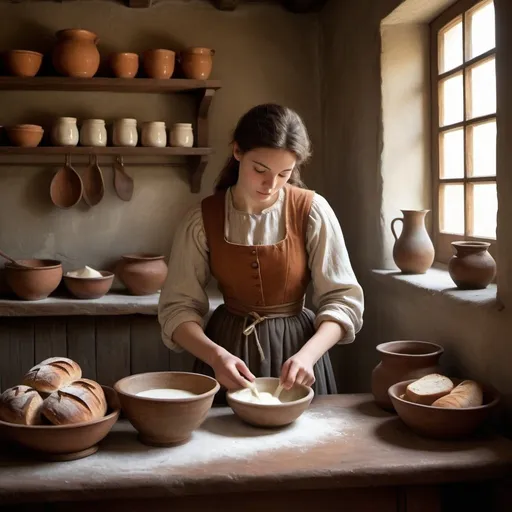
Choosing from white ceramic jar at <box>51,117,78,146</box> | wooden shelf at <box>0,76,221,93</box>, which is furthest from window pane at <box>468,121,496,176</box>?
white ceramic jar at <box>51,117,78,146</box>

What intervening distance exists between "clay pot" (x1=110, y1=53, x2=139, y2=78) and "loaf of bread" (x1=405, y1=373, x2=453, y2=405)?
2.12 metres

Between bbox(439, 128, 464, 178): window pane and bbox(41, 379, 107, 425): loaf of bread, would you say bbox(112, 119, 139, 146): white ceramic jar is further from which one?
bbox(41, 379, 107, 425): loaf of bread

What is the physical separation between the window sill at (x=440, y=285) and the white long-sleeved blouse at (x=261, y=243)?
264mm

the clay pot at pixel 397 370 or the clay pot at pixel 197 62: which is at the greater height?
the clay pot at pixel 197 62

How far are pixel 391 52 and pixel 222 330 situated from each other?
123 centimetres

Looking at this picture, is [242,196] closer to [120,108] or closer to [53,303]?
[53,303]

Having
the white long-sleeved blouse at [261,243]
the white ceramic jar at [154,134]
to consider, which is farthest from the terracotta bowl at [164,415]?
the white ceramic jar at [154,134]

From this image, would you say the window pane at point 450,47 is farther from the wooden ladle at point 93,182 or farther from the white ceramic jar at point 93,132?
the wooden ladle at point 93,182

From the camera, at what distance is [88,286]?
120 inches

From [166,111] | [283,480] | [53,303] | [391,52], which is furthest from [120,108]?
[283,480]

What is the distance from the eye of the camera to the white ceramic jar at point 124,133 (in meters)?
3.19

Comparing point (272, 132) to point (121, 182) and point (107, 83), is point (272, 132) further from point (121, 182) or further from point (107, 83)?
point (121, 182)

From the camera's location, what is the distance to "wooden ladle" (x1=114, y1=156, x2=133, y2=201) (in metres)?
3.38

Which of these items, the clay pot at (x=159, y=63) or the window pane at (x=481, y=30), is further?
the clay pot at (x=159, y=63)
